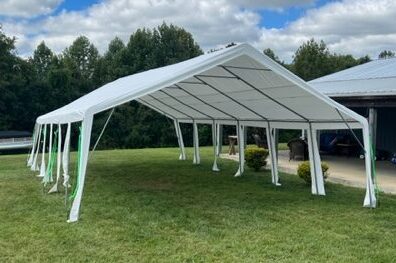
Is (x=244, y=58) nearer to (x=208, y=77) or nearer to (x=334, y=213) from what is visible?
(x=208, y=77)

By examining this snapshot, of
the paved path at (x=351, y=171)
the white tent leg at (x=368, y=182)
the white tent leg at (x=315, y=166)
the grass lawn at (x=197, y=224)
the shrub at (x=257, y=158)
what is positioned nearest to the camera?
the grass lawn at (x=197, y=224)

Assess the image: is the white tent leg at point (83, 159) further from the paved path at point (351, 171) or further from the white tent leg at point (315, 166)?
the paved path at point (351, 171)

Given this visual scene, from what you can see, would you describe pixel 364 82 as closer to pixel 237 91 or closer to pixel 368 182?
pixel 237 91

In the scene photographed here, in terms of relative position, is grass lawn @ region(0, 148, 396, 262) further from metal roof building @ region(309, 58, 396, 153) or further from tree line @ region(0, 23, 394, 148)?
tree line @ region(0, 23, 394, 148)

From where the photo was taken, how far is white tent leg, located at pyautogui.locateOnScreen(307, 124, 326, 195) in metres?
9.60

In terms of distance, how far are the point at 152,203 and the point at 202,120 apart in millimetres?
6261

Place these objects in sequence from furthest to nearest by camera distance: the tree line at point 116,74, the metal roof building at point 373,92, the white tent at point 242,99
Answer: the tree line at point 116,74 < the metal roof building at point 373,92 < the white tent at point 242,99

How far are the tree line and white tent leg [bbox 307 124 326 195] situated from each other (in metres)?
21.8

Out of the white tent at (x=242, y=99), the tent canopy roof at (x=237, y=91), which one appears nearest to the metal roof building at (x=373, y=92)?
the white tent at (x=242, y=99)

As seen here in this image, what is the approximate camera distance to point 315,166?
385 inches

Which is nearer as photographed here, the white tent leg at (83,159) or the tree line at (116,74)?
the white tent leg at (83,159)

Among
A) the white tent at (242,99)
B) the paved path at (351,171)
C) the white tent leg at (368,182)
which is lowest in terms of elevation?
the paved path at (351,171)

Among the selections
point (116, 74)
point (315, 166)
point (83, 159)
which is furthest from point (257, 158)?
point (116, 74)

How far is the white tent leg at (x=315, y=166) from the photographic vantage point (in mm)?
9602
